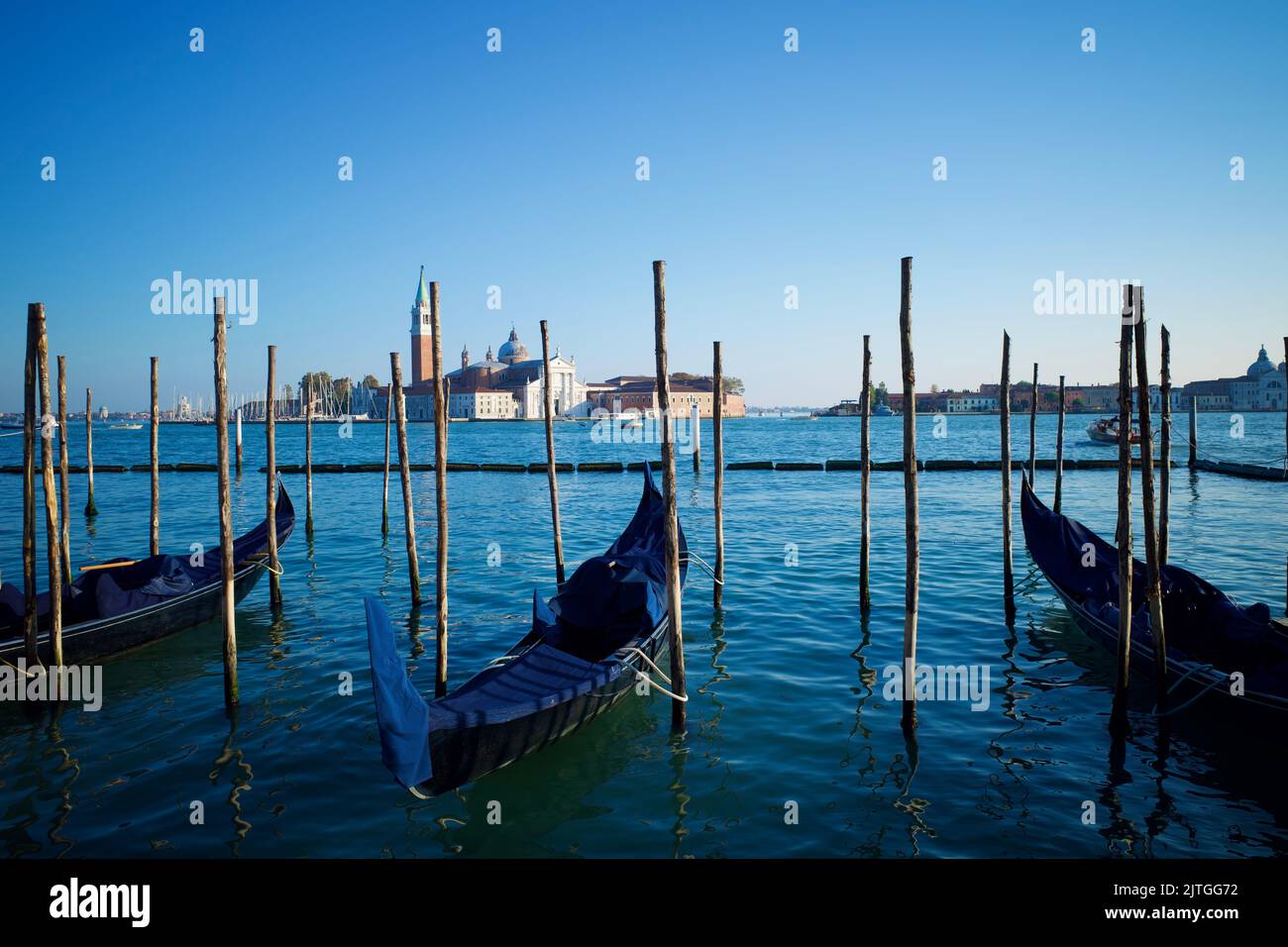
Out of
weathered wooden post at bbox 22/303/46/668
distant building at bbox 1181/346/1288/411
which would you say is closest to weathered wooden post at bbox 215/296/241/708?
weathered wooden post at bbox 22/303/46/668

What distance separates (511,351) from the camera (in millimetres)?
131750

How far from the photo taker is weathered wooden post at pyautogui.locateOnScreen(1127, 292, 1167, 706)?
218 inches

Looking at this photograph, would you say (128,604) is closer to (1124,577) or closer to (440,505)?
(440,505)

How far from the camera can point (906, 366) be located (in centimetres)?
572

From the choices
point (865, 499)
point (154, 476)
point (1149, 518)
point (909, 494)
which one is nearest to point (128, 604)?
point (154, 476)

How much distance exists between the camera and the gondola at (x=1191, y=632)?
5.41 m

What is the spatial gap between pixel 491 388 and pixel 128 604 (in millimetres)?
Result: 115117

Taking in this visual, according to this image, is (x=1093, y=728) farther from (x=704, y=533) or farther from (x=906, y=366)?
(x=704, y=533)

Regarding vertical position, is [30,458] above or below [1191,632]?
above

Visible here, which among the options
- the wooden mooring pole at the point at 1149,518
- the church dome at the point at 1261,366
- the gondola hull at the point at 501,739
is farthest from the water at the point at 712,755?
the church dome at the point at 1261,366

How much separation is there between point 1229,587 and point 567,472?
2480 cm

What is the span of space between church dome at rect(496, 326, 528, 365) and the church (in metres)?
3.16

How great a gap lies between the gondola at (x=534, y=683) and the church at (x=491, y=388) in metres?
105

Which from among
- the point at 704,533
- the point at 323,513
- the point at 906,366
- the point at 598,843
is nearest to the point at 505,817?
the point at 598,843
